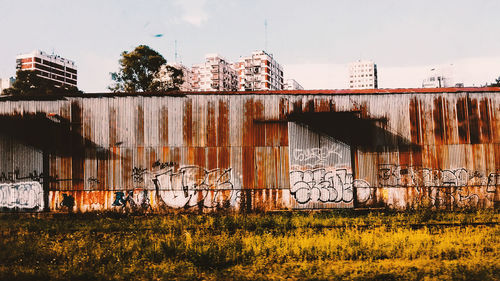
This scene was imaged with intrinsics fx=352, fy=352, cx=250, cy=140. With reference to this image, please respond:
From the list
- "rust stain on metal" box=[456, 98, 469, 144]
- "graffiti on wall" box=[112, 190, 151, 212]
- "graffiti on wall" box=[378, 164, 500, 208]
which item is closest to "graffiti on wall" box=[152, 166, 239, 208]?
"graffiti on wall" box=[112, 190, 151, 212]

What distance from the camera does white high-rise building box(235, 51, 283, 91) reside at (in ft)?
430

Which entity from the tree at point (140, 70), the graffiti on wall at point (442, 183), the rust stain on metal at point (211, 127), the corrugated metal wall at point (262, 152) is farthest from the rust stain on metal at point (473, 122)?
the tree at point (140, 70)

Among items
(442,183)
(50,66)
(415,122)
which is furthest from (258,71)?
(442,183)

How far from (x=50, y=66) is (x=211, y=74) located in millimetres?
57286

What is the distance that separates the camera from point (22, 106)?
53.3ft

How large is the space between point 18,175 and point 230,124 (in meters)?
9.88

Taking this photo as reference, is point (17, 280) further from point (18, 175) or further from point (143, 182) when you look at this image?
point (18, 175)

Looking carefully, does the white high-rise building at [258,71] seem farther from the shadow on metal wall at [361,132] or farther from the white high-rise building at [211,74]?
the shadow on metal wall at [361,132]

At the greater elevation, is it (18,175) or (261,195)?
(18,175)

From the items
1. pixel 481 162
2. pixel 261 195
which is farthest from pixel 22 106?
pixel 481 162

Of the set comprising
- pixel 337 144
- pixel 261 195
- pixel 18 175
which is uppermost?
pixel 337 144

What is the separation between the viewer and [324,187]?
16.0 metres

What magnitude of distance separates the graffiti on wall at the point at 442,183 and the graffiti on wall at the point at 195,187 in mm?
7096

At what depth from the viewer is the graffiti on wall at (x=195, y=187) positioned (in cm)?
1589
